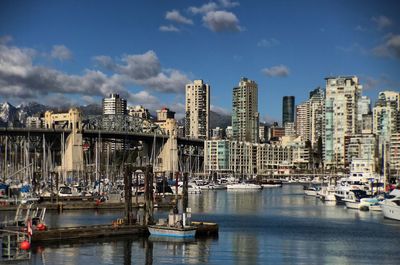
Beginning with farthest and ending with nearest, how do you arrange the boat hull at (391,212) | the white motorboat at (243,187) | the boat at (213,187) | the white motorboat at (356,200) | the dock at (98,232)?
the white motorboat at (243,187), the boat at (213,187), the white motorboat at (356,200), the boat hull at (391,212), the dock at (98,232)

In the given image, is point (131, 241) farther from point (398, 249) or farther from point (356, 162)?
point (356, 162)

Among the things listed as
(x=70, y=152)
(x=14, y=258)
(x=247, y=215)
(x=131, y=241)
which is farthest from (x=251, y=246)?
(x=70, y=152)

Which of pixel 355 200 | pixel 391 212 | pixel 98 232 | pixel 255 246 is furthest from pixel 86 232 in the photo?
pixel 355 200

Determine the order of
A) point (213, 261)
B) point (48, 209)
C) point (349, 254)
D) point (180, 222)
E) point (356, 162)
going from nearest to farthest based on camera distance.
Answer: point (213, 261) → point (349, 254) → point (180, 222) → point (48, 209) → point (356, 162)

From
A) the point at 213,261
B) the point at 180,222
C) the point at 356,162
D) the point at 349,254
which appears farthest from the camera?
the point at 356,162

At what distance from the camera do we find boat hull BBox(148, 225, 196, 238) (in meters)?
44.7

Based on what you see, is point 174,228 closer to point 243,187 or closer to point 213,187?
point 213,187

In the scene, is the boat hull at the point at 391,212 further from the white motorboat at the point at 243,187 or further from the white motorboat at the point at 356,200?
the white motorboat at the point at 243,187

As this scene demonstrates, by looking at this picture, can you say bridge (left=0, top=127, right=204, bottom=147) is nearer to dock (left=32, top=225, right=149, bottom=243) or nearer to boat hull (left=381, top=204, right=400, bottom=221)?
boat hull (left=381, top=204, right=400, bottom=221)

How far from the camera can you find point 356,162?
134 m

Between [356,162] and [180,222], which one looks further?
[356,162]

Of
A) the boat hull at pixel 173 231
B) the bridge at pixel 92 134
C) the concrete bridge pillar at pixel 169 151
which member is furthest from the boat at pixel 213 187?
the boat hull at pixel 173 231

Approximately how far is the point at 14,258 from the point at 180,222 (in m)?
15.5

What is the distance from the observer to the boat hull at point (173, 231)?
1758 inches
